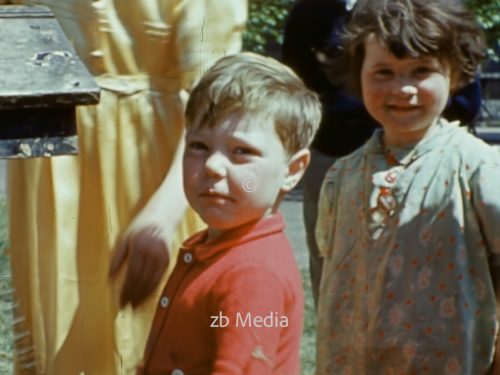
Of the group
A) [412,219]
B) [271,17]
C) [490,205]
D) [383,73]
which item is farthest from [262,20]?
[490,205]

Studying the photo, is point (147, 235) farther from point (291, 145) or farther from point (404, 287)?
point (404, 287)

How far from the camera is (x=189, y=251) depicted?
2.65 meters

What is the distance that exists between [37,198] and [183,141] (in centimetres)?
40

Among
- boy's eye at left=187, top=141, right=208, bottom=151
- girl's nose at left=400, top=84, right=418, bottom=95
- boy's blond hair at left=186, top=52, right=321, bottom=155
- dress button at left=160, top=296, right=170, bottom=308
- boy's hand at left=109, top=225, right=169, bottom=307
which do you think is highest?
boy's blond hair at left=186, top=52, right=321, bottom=155

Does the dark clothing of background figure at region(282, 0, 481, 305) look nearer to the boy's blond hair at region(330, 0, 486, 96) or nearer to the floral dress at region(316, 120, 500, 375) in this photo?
the boy's blond hair at region(330, 0, 486, 96)

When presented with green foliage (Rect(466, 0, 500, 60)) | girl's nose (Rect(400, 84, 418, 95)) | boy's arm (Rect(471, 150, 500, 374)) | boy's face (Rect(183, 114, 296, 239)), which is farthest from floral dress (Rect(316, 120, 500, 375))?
green foliage (Rect(466, 0, 500, 60))

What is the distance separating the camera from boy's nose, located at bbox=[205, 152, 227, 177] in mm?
2539

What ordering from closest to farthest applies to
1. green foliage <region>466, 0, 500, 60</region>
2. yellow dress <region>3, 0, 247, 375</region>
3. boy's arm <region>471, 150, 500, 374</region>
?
yellow dress <region>3, 0, 247, 375</region>
boy's arm <region>471, 150, 500, 374</region>
green foliage <region>466, 0, 500, 60</region>

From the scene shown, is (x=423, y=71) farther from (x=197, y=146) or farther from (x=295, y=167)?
(x=197, y=146)

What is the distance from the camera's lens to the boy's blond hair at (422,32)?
3480 millimetres

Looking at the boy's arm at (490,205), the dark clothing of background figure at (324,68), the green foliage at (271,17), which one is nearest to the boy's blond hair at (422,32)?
the boy's arm at (490,205)

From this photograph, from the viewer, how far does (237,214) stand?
2559mm

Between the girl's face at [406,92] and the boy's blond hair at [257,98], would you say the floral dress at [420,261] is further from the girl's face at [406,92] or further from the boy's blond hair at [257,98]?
the boy's blond hair at [257,98]

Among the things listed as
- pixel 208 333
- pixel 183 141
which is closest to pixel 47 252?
pixel 183 141
